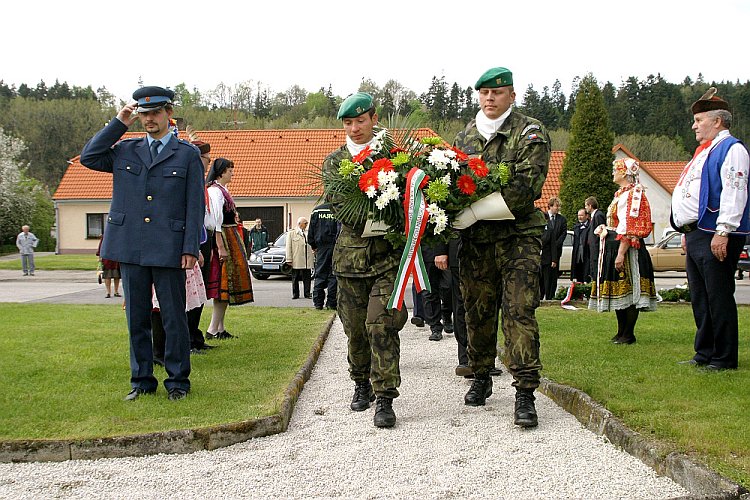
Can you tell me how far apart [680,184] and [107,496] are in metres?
5.56

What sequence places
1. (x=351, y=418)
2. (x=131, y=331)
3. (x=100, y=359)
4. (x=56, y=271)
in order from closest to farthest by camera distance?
(x=351, y=418), (x=131, y=331), (x=100, y=359), (x=56, y=271)

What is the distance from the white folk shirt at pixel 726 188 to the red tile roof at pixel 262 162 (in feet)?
112

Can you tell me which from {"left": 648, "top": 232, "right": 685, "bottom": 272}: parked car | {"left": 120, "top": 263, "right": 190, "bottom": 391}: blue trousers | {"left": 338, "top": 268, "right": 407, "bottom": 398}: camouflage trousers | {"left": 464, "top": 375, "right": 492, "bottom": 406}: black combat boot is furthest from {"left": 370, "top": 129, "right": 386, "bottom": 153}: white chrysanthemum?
{"left": 648, "top": 232, "right": 685, "bottom": 272}: parked car

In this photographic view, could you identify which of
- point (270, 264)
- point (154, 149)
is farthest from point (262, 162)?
point (154, 149)

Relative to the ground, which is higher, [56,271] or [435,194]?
[435,194]

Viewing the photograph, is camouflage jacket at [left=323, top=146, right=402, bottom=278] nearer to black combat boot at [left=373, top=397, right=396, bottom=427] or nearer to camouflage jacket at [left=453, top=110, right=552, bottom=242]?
camouflage jacket at [left=453, top=110, right=552, bottom=242]

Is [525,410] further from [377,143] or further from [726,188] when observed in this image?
[726,188]

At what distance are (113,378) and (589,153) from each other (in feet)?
111

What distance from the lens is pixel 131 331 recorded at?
636 centimetres

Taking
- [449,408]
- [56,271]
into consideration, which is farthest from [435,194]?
[56,271]

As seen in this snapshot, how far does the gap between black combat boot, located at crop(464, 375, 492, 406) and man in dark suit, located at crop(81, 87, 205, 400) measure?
2.21 meters

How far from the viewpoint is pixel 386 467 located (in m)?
4.68

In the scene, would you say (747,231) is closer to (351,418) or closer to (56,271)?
(351,418)

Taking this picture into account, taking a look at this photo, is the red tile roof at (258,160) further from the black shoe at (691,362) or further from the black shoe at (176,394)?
the black shoe at (176,394)
